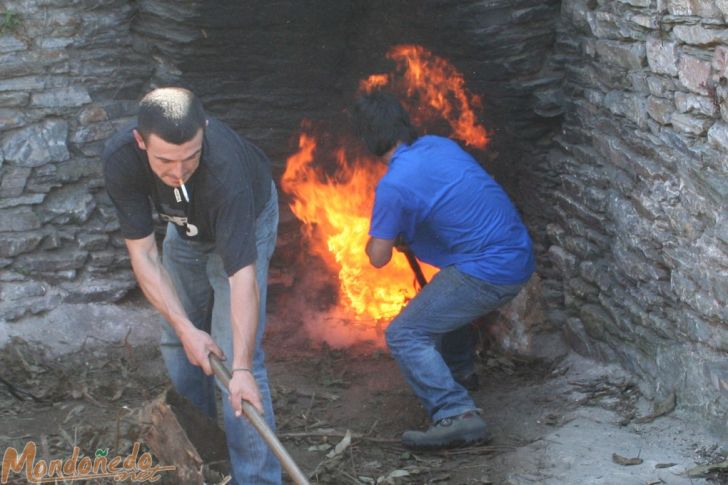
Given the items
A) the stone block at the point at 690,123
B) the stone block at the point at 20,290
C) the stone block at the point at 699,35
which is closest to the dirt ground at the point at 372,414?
the stone block at the point at 20,290

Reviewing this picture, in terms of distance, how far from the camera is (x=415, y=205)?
512 centimetres

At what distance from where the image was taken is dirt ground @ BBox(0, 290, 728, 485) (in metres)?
4.62

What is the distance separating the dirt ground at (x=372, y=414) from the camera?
462cm

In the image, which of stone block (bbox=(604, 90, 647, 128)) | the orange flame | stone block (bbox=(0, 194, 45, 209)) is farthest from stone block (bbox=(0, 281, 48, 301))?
stone block (bbox=(604, 90, 647, 128))

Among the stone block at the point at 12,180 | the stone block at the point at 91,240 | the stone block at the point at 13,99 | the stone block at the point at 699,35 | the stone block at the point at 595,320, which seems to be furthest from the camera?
the stone block at the point at 91,240

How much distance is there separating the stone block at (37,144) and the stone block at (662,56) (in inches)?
134

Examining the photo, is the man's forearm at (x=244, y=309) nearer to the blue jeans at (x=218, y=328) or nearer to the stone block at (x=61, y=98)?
the blue jeans at (x=218, y=328)

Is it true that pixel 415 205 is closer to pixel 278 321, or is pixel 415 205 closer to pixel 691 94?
pixel 691 94

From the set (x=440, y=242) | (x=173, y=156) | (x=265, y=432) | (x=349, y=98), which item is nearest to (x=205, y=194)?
(x=173, y=156)

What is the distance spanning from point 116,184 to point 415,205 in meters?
1.68

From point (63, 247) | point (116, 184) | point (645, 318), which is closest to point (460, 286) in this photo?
point (645, 318)

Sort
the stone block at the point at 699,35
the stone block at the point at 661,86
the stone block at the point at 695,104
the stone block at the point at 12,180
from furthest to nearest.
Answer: the stone block at the point at 12,180 → the stone block at the point at 661,86 → the stone block at the point at 695,104 → the stone block at the point at 699,35

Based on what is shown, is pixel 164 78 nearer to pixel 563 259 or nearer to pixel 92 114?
pixel 92 114

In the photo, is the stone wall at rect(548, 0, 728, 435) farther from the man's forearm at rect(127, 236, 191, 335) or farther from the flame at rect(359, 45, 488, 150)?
the man's forearm at rect(127, 236, 191, 335)
